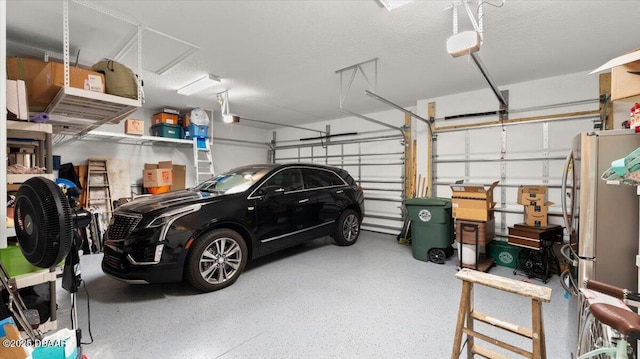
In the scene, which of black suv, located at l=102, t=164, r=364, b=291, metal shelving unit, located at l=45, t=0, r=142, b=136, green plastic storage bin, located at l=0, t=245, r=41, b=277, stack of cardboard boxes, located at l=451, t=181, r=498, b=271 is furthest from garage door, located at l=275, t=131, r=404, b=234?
green plastic storage bin, located at l=0, t=245, r=41, b=277

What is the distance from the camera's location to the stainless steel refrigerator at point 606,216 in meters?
1.68

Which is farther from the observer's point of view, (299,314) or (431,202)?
(431,202)

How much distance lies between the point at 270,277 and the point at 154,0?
2963mm

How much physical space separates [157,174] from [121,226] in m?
2.74

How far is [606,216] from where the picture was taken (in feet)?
5.65

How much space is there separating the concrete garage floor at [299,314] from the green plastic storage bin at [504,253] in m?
Answer: 0.35

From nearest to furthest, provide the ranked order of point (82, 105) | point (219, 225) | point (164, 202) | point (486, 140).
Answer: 1. point (82, 105)
2. point (164, 202)
3. point (219, 225)
4. point (486, 140)

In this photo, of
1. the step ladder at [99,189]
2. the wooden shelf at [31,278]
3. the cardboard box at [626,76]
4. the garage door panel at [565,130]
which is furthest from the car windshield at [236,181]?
the garage door panel at [565,130]

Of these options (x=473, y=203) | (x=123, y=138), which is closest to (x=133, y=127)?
(x=123, y=138)

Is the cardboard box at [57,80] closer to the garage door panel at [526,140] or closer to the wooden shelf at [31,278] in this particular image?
the wooden shelf at [31,278]

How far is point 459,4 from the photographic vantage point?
213cm

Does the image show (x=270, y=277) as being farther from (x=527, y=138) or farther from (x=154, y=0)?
(x=527, y=138)

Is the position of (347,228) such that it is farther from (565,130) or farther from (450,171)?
(565,130)

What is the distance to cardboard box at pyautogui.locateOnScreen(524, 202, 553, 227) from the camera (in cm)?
341
